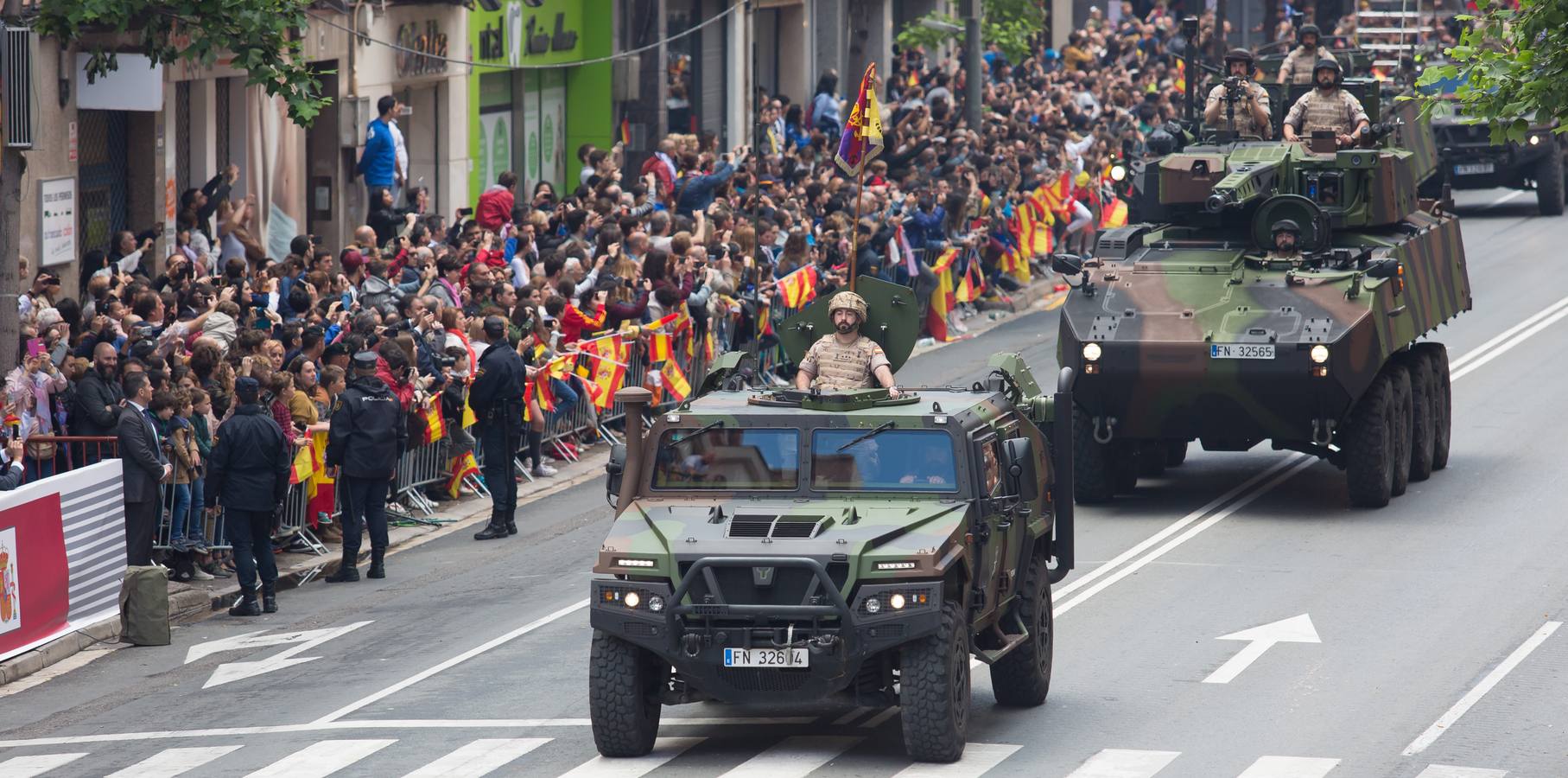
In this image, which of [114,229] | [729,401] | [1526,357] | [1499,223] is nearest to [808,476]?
[729,401]

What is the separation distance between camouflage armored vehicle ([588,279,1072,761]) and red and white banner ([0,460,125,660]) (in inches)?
185

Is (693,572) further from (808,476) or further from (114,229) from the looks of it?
(114,229)

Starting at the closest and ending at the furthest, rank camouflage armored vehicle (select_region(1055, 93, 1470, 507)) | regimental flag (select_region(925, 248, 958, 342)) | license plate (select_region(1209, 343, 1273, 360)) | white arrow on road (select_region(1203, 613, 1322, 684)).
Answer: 1. white arrow on road (select_region(1203, 613, 1322, 684))
2. license plate (select_region(1209, 343, 1273, 360))
3. camouflage armored vehicle (select_region(1055, 93, 1470, 507))
4. regimental flag (select_region(925, 248, 958, 342))

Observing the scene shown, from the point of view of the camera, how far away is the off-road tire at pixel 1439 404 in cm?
2278

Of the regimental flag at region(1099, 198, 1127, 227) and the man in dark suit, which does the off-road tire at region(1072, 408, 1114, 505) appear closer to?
the man in dark suit

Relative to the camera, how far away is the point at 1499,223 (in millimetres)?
40375

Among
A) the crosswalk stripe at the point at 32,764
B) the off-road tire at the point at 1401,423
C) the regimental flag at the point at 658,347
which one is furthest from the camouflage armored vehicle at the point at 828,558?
the regimental flag at the point at 658,347

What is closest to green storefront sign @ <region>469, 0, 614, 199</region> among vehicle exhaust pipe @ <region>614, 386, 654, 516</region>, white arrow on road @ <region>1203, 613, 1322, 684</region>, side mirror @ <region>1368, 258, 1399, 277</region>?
side mirror @ <region>1368, 258, 1399, 277</region>

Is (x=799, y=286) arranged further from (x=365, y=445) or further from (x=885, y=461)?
(x=885, y=461)

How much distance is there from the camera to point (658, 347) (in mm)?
24906

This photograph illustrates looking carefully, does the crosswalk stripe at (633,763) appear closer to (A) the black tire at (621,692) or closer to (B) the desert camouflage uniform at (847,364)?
(A) the black tire at (621,692)

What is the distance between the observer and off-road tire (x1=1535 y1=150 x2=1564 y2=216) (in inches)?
1572

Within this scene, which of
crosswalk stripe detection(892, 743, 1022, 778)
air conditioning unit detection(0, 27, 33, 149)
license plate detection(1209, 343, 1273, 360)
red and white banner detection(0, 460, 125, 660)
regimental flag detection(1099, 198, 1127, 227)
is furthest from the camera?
regimental flag detection(1099, 198, 1127, 227)

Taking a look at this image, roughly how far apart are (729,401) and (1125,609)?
4.38 m
